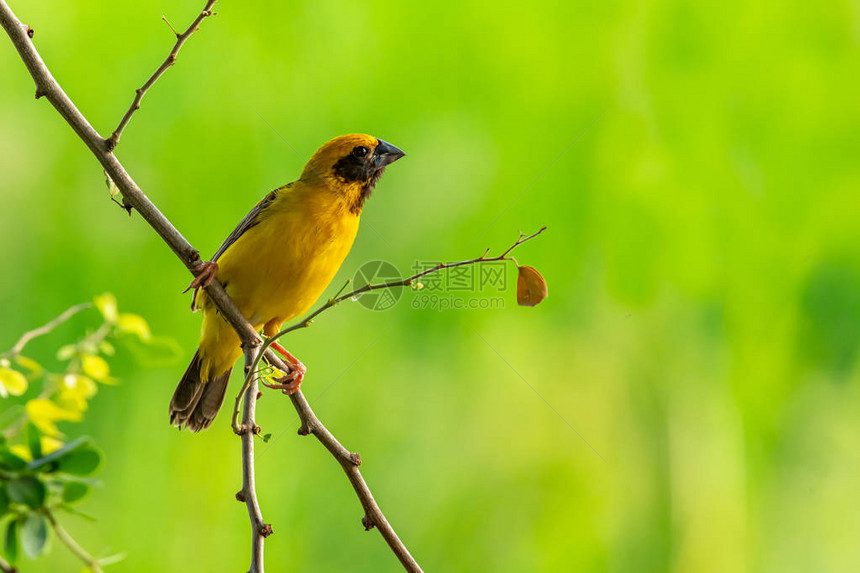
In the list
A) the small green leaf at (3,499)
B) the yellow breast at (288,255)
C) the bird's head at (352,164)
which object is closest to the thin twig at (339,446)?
the small green leaf at (3,499)

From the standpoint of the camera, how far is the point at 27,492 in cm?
90

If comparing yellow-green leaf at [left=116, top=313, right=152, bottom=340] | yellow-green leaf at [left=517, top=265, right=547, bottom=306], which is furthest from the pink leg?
yellow-green leaf at [left=517, top=265, right=547, bottom=306]

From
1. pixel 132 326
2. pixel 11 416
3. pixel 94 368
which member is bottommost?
pixel 11 416

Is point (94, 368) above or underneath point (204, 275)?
underneath

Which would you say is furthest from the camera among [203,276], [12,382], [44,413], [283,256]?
[283,256]

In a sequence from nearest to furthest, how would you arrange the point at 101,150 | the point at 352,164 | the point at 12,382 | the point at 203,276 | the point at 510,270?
1. the point at 12,382
2. the point at 101,150
3. the point at 203,276
4. the point at 352,164
5. the point at 510,270

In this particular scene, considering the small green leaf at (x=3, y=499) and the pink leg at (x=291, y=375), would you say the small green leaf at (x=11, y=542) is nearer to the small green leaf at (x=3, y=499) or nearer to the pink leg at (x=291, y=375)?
the small green leaf at (x=3, y=499)

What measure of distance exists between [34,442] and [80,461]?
0.28ft

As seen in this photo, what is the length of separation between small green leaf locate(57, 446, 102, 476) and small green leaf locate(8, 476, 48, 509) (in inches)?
1.8

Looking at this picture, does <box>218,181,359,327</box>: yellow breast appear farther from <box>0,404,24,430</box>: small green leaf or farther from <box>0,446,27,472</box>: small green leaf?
<box>0,446,27,472</box>: small green leaf

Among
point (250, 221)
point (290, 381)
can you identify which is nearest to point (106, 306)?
point (290, 381)

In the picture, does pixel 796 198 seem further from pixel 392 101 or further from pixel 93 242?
pixel 93 242

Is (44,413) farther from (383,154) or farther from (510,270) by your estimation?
(510,270)

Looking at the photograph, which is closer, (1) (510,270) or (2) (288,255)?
(2) (288,255)
